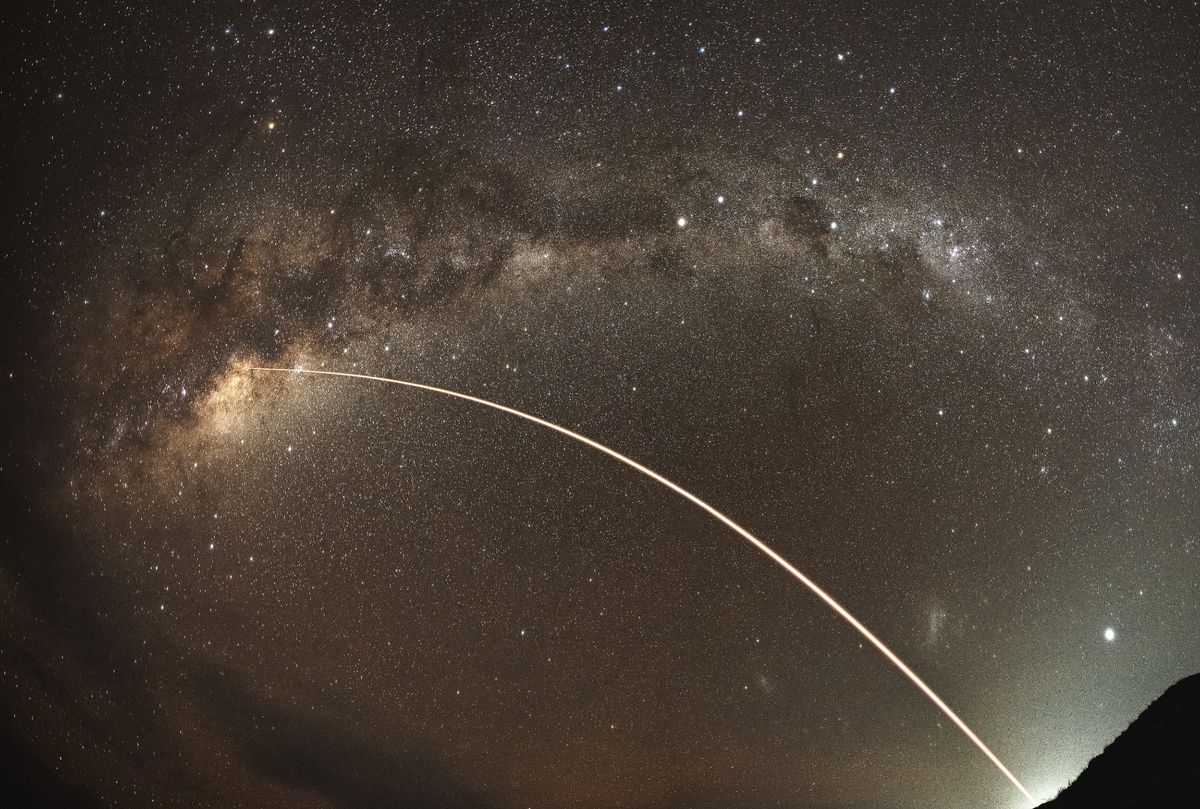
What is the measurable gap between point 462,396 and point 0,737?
3724 cm

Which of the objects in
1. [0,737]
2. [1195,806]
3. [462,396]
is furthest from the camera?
[0,737]

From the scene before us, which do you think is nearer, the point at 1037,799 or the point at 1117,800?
the point at 1117,800

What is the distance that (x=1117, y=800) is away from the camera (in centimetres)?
841

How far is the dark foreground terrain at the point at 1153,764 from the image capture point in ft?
25.0

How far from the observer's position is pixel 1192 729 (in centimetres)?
888

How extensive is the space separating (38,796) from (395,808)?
84.2 ft

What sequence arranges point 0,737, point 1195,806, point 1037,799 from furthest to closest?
point 0,737
point 1037,799
point 1195,806

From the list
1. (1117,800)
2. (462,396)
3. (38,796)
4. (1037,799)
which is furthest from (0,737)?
(1117,800)

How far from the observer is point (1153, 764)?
8.69m

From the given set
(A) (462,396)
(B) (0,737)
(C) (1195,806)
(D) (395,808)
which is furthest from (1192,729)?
(B) (0,737)

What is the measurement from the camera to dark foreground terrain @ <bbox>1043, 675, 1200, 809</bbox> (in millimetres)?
7617

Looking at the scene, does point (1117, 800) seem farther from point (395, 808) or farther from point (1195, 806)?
point (395, 808)

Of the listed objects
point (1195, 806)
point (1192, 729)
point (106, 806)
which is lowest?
point (1195, 806)

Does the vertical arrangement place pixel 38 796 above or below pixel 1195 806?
above
